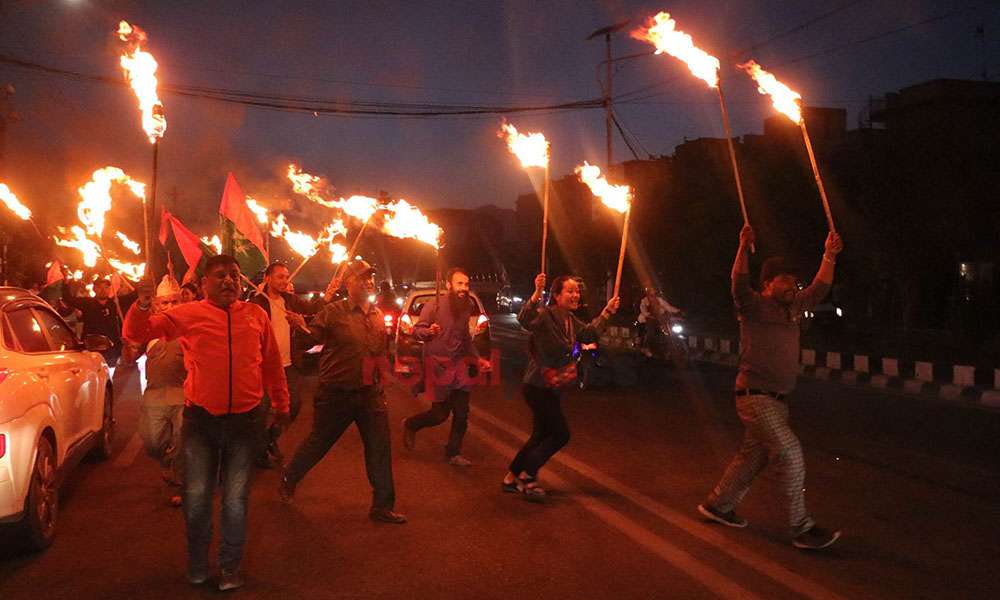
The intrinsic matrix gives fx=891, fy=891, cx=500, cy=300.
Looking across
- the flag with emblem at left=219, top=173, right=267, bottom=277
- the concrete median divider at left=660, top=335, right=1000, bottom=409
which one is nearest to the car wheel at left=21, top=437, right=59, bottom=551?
the flag with emblem at left=219, top=173, right=267, bottom=277

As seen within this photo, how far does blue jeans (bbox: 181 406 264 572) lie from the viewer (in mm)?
4922

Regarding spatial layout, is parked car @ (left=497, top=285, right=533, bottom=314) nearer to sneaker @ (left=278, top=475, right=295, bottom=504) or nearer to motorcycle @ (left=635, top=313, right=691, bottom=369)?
motorcycle @ (left=635, top=313, right=691, bottom=369)

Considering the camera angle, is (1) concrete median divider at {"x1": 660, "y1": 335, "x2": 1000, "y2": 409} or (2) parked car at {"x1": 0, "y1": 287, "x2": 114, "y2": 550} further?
(1) concrete median divider at {"x1": 660, "y1": 335, "x2": 1000, "y2": 409}

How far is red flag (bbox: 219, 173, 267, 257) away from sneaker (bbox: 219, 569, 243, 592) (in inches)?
199

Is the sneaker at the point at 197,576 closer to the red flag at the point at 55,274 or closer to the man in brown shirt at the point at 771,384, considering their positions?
the man in brown shirt at the point at 771,384

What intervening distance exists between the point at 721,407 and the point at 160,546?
877cm

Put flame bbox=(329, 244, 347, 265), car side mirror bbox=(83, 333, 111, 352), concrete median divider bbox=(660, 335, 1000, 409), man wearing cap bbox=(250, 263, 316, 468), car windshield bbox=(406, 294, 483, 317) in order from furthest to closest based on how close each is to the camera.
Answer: car windshield bbox=(406, 294, 483, 317) < concrete median divider bbox=(660, 335, 1000, 409) < flame bbox=(329, 244, 347, 265) < man wearing cap bbox=(250, 263, 316, 468) < car side mirror bbox=(83, 333, 111, 352)

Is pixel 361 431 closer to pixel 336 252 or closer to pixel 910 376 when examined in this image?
pixel 336 252

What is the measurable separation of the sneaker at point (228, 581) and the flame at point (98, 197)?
12.1ft

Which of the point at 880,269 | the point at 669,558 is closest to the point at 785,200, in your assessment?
the point at 880,269

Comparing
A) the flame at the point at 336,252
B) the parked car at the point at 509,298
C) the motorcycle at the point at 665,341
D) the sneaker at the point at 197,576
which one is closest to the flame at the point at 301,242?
the flame at the point at 336,252

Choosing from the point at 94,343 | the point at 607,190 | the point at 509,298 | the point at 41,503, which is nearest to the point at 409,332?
the point at 607,190

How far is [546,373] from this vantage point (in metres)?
7.05

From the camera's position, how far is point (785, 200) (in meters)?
25.0
